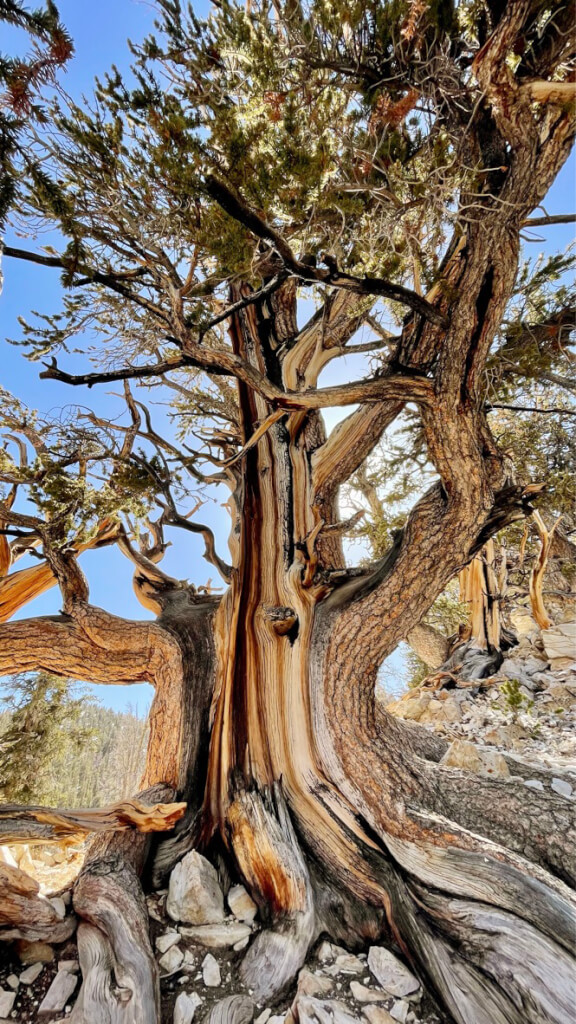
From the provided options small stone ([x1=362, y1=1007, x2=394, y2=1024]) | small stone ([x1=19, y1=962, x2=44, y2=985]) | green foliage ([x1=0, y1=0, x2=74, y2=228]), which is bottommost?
small stone ([x1=362, y1=1007, x2=394, y2=1024])

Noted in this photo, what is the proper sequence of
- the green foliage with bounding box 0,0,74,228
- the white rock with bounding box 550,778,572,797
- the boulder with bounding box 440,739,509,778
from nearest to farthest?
1. the green foliage with bounding box 0,0,74,228
2. the white rock with bounding box 550,778,572,797
3. the boulder with bounding box 440,739,509,778

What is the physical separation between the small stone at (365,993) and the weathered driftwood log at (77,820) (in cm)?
106

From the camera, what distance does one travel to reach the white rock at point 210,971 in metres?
1.72

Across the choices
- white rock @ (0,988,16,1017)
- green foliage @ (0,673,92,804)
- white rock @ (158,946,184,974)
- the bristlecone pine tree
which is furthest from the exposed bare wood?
green foliage @ (0,673,92,804)

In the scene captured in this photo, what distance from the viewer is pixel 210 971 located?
69.5 inches

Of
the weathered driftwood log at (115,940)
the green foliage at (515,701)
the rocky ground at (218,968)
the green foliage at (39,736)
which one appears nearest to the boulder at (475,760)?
the rocky ground at (218,968)

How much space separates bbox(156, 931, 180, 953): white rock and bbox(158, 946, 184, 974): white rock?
0.02 m

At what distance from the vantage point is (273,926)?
1934mm

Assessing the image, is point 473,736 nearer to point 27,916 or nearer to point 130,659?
point 130,659

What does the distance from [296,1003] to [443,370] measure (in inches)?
108

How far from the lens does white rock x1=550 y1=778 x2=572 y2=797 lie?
2354mm

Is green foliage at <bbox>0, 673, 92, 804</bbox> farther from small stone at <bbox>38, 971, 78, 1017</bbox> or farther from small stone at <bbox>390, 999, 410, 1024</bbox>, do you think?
small stone at <bbox>390, 999, 410, 1024</bbox>

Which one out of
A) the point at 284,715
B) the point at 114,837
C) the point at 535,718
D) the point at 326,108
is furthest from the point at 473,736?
the point at 326,108

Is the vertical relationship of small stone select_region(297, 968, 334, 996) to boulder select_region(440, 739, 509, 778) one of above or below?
below
